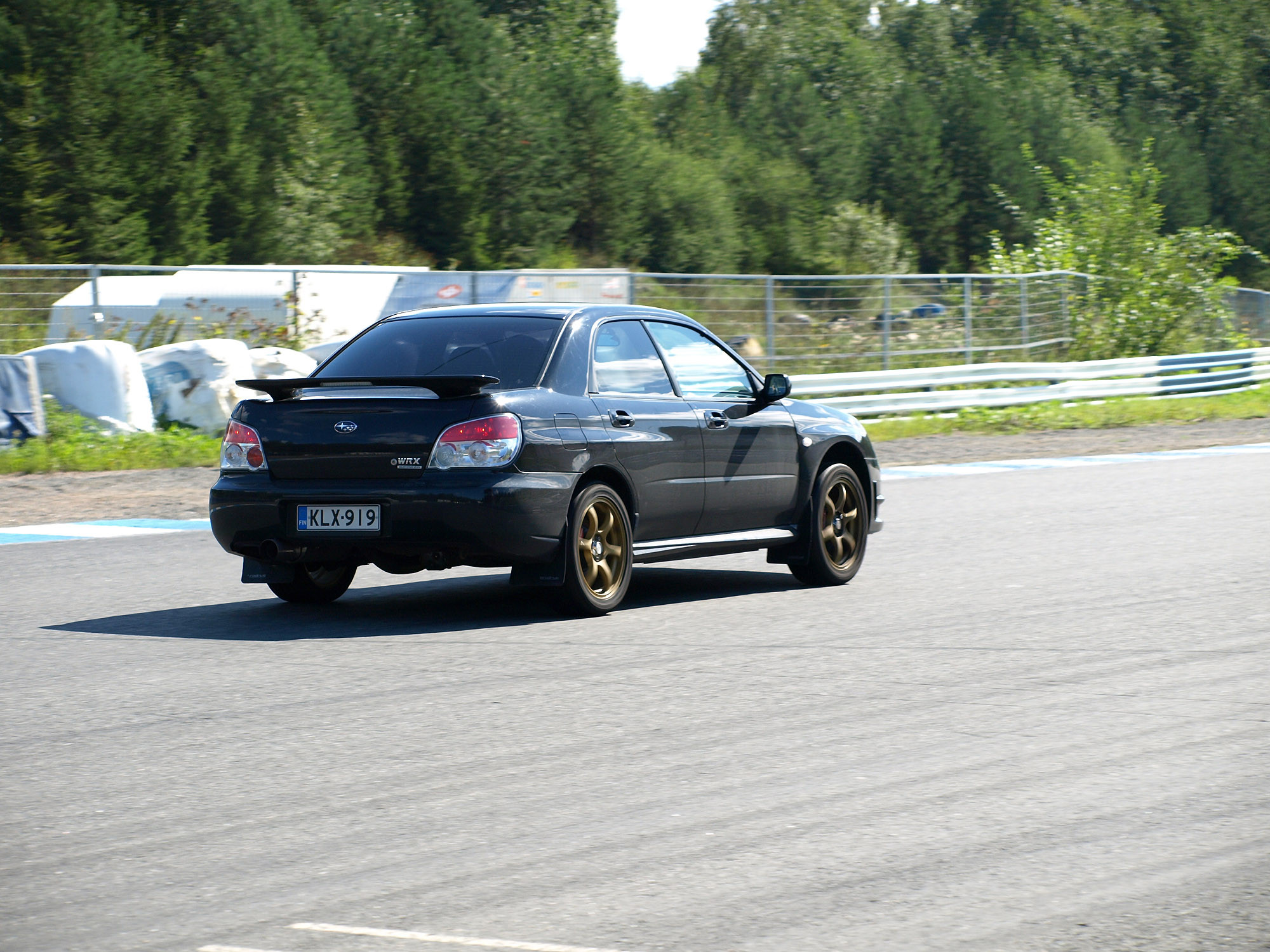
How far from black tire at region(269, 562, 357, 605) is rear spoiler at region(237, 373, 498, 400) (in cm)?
109

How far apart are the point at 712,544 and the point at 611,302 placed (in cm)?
1600

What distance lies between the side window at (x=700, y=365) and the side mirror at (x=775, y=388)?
0.41 ft

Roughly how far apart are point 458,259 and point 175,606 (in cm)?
4933

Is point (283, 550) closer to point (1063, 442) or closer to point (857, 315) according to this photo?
point (1063, 442)

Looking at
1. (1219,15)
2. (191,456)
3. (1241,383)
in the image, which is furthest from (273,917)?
(1219,15)

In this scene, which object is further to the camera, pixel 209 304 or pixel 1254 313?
pixel 1254 313

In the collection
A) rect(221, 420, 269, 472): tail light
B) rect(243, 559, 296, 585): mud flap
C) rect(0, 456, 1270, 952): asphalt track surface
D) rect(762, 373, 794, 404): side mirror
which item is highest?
rect(762, 373, 794, 404): side mirror

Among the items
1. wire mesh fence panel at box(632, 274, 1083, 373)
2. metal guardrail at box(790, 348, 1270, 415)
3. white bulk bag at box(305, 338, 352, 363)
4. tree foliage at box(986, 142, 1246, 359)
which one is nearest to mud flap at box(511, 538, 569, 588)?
white bulk bag at box(305, 338, 352, 363)

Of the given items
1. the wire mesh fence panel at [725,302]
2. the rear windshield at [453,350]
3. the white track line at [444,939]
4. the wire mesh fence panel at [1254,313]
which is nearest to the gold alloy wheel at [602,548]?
→ the rear windshield at [453,350]

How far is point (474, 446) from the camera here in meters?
7.93

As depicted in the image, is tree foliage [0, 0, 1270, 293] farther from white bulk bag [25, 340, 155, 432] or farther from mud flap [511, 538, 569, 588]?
mud flap [511, 538, 569, 588]

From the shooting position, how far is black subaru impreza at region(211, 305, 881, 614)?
795 cm

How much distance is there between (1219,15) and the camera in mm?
92812

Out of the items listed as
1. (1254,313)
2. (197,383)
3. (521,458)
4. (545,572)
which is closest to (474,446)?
(521,458)
